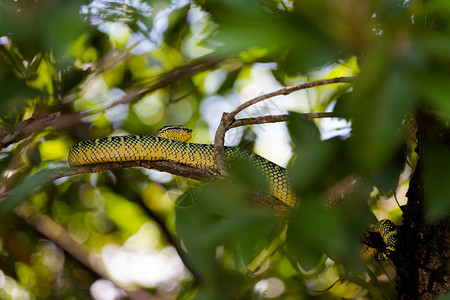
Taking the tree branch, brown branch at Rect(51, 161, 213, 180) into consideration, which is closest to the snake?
brown branch at Rect(51, 161, 213, 180)

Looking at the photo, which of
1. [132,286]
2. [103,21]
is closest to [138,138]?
[103,21]

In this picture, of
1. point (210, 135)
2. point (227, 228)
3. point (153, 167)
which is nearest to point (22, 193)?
point (153, 167)

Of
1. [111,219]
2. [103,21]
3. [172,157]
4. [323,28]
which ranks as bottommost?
[111,219]

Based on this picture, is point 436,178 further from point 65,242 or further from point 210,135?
point 65,242

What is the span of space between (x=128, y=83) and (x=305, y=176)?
2.76 meters

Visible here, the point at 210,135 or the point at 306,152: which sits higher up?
the point at 306,152

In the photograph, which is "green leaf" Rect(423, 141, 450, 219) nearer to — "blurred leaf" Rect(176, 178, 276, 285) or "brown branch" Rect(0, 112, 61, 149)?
"blurred leaf" Rect(176, 178, 276, 285)

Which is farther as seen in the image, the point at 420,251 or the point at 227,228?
the point at 420,251

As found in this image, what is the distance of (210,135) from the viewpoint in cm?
341

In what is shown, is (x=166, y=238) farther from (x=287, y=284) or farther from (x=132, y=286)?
(x=287, y=284)

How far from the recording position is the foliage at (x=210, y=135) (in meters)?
0.68

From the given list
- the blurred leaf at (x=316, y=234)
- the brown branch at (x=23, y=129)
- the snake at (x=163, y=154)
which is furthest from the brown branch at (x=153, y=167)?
the blurred leaf at (x=316, y=234)

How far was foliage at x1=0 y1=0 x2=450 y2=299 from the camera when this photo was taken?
680mm

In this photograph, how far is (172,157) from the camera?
2.80m
